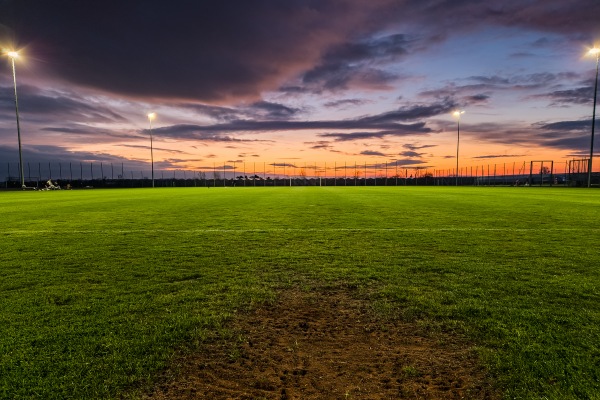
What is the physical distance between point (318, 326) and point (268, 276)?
169cm

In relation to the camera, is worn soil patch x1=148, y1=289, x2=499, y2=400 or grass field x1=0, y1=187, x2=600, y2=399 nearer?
worn soil patch x1=148, y1=289, x2=499, y2=400

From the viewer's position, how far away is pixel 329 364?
8.73 ft

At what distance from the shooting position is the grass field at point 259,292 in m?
2.53

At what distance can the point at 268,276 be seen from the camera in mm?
4945

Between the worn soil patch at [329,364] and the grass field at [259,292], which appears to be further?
the grass field at [259,292]

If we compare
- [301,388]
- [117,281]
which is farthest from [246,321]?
[117,281]

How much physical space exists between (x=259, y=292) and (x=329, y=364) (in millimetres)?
1699

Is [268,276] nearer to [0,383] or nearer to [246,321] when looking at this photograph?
[246,321]

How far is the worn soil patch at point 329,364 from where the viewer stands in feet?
7.66

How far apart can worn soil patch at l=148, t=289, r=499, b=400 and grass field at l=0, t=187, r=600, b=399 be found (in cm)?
18

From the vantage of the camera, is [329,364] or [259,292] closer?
[329,364]

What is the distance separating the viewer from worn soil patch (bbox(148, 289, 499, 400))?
2.34m

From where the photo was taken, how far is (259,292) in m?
4.23

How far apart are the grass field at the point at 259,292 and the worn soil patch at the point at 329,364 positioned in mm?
182
